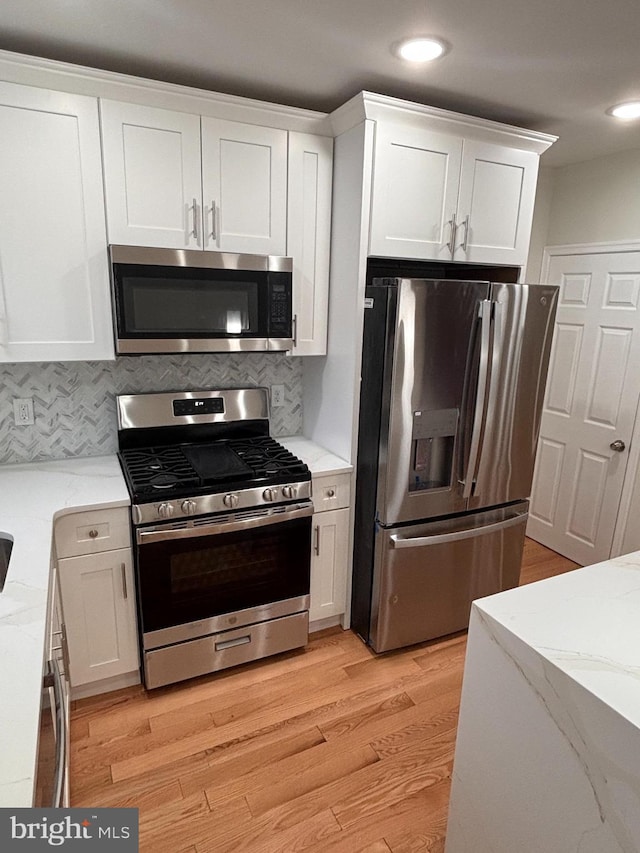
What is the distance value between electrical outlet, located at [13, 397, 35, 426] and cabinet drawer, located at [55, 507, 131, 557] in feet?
2.05

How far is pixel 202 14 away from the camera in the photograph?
1560 mm

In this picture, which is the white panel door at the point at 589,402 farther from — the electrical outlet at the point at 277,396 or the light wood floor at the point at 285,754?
the electrical outlet at the point at 277,396

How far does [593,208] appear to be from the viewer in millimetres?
3031

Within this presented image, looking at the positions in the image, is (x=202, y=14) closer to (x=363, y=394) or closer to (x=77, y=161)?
(x=77, y=161)

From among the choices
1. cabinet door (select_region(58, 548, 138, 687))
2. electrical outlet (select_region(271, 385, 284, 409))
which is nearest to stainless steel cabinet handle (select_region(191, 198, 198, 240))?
electrical outlet (select_region(271, 385, 284, 409))

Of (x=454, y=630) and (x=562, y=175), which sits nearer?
(x=454, y=630)

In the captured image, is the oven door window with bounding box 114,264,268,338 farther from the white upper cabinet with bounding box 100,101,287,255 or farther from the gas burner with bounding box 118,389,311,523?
the gas burner with bounding box 118,389,311,523

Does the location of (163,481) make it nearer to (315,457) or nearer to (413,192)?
(315,457)

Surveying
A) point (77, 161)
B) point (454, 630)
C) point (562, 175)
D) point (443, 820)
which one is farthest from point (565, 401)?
point (77, 161)

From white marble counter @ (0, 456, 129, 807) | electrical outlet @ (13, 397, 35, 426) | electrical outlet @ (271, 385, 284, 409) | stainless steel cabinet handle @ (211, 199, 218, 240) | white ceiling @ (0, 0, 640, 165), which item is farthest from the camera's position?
electrical outlet @ (271, 385, 284, 409)

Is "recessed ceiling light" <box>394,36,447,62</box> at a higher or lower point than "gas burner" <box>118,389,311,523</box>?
higher

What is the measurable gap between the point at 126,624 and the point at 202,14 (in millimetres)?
2172

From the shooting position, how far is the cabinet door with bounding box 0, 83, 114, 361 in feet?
5.96

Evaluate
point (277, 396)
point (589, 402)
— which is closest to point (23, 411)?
point (277, 396)
